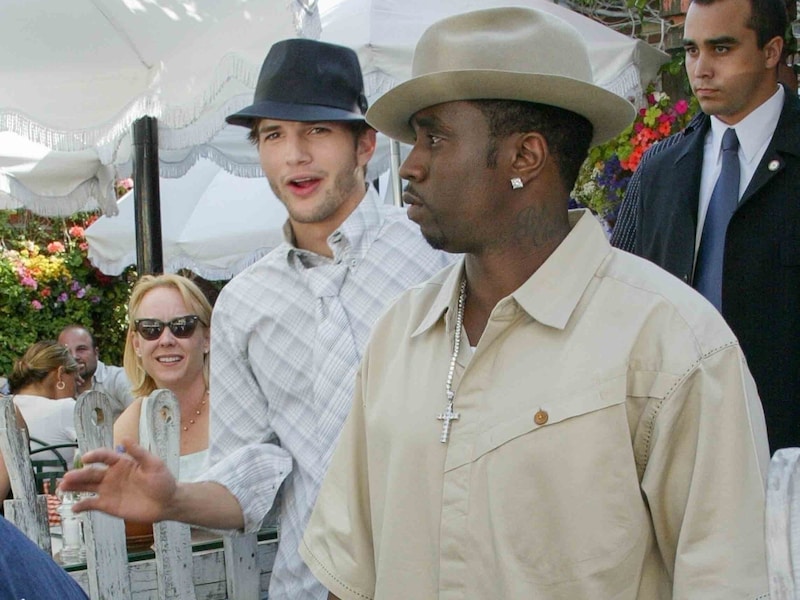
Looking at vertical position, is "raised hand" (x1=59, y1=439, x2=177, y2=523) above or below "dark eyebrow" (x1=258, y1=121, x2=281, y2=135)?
below

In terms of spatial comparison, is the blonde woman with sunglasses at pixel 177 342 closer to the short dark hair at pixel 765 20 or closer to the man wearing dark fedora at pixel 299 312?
the man wearing dark fedora at pixel 299 312

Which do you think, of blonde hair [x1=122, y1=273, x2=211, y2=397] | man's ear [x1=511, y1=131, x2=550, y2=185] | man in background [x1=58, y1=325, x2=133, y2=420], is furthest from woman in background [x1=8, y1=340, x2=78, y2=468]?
man's ear [x1=511, y1=131, x2=550, y2=185]

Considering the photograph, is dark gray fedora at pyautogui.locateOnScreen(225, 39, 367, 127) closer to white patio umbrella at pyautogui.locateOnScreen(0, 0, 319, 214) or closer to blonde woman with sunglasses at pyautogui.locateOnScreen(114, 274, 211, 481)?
blonde woman with sunglasses at pyautogui.locateOnScreen(114, 274, 211, 481)

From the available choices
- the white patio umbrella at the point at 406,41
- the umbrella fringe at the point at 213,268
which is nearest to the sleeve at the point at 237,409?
the white patio umbrella at the point at 406,41

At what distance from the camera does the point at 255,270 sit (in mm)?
2873

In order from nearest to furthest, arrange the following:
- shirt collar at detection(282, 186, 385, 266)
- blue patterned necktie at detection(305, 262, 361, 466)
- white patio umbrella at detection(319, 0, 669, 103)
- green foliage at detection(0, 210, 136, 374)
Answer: blue patterned necktie at detection(305, 262, 361, 466), shirt collar at detection(282, 186, 385, 266), white patio umbrella at detection(319, 0, 669, 103), green foliage at detection(0, 210, 136, 374)

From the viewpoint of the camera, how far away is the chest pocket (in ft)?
5.76

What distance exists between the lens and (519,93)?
1954 mm

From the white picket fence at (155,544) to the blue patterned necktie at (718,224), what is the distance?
4.53 feet

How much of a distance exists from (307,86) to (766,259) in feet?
4.05

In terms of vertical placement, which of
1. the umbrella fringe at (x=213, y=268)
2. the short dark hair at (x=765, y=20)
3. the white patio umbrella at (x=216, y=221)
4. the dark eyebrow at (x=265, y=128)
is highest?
the white patio umbrella at (x=216, y=221)

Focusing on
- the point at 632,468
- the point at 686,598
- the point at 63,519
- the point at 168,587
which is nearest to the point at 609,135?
the point at 632,468

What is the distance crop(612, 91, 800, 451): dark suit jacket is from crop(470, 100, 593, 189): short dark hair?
994 millimetres

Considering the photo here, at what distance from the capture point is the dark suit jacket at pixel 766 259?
2.86 metres
